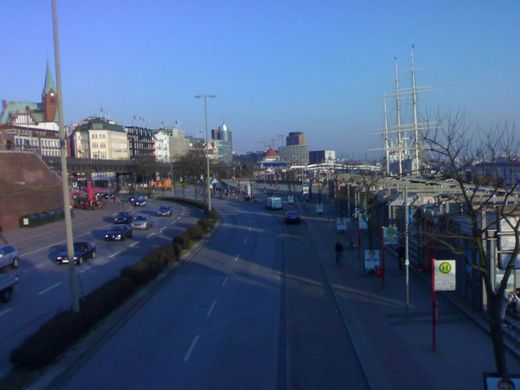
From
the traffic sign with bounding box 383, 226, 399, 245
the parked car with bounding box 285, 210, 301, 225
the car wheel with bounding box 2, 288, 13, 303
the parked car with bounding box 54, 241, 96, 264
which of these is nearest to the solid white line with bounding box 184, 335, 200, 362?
the car wheel with bounding box 2, 288, 13, 303

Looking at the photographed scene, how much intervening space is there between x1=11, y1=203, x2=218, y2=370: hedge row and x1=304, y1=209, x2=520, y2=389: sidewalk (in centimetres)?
650

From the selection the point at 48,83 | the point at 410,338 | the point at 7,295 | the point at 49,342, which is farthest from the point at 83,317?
the point at 48,83

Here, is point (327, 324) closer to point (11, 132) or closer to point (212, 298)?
point (212, 298)

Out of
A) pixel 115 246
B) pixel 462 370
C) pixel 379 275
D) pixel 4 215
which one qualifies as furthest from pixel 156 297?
pixel 4 215

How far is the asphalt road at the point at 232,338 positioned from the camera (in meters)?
11.6

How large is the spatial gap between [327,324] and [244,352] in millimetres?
3235

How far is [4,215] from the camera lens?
46.2 m

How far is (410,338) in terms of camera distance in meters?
14.1

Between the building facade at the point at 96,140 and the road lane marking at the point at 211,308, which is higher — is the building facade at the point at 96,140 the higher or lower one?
the higher one

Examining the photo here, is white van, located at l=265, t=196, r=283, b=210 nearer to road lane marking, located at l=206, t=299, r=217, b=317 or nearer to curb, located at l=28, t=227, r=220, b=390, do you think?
curb, located at l=28, t=227, r=220, b=390

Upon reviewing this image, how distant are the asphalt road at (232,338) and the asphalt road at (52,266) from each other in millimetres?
2550

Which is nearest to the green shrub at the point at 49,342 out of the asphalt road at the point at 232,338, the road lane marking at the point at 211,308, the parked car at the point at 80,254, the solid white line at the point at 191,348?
the asphalt road at the point at 232,338

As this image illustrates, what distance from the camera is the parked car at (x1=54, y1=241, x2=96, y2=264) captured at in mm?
27453

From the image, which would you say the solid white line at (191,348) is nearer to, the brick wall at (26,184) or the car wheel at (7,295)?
the car wheel at (7,295)
